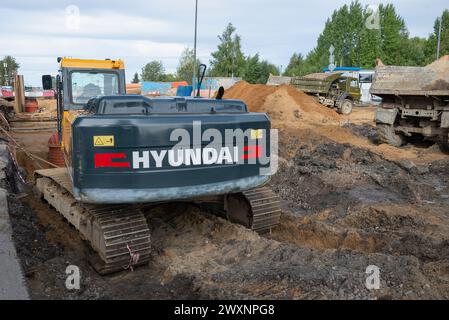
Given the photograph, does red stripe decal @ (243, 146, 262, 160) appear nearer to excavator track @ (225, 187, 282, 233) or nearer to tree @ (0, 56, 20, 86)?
excavator track @ (225, 187, 282, 233)

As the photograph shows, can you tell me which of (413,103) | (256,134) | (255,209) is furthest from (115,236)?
(413,103)

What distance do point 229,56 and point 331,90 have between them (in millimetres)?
27214

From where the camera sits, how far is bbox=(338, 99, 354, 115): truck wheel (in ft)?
78.9

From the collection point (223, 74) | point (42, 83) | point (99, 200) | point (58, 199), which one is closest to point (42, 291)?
point (99, 200)

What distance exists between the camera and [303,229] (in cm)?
623

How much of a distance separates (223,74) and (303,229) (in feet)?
148

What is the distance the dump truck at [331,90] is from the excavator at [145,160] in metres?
19.9

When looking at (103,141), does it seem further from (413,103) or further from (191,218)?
(413,103)

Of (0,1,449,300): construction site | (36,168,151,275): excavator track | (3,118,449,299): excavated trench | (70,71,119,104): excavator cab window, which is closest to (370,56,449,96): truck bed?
(3,118,449,299): excavated trench

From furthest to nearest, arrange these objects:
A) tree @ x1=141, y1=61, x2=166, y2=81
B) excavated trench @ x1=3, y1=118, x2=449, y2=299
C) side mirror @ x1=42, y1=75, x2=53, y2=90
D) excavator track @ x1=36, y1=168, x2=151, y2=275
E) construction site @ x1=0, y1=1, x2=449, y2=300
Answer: tree @ x1=141, y1=61, x2=166, y2=81, side mirror @ x1=42, y1=75, x2=53, y2=90, excavator track @ x1=36, y1=168, x2=151, y2=275, construction site @ x1=0, y1=1, x2=449, y2=300, excavated trench @ x1=3, y1=118, x2=449, y2=299

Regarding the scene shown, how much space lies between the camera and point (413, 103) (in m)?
13.0

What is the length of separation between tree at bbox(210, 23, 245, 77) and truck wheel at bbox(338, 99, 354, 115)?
1039 inches

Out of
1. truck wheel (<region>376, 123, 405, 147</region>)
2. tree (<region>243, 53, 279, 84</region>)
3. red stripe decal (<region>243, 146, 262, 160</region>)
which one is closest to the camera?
red stripe decal (<region>243, 146, 262, 160</region>)
